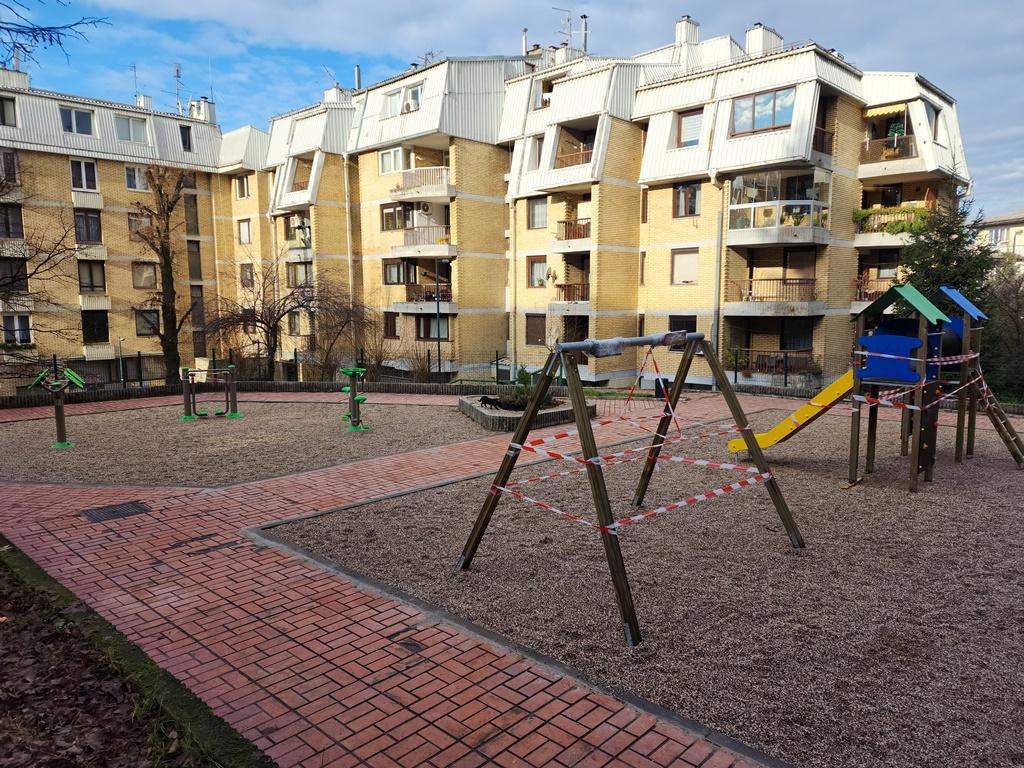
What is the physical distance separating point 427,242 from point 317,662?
3010 centimetres

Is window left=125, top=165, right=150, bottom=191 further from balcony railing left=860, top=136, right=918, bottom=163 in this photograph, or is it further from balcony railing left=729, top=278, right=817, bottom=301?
balcony railing left=860, top=136, right=918, bottom=163

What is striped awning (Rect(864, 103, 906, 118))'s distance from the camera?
2544cm

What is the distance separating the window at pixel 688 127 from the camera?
26719 millimetres

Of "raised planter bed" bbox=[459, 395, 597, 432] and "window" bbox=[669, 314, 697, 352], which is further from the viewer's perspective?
"window" bbox=[669, 314, 697, 352]

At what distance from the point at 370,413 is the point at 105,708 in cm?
1342

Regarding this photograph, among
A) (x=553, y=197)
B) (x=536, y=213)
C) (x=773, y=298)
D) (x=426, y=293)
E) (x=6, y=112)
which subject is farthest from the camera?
(x=6, y=112)

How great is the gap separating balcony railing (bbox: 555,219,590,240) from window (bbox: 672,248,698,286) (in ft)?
12.9

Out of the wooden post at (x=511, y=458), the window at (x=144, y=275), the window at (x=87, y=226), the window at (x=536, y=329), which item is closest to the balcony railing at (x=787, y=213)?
the window at (x=536, y=329)

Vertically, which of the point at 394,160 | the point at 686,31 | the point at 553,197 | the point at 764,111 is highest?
the point at 686,31

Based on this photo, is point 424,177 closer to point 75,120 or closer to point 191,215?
point 191,215

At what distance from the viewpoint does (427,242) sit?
3366 cm

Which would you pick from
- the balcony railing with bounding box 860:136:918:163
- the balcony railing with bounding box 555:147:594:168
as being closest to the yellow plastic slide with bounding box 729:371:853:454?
the balcony railing with bounding box 860:136:918:163

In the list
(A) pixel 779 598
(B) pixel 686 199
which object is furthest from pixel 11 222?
(A) pixel 779 598

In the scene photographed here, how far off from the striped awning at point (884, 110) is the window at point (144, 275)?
36963 mm
